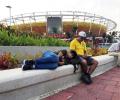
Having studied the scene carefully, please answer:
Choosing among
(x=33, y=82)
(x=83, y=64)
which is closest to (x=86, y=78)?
(x=83, y=64)

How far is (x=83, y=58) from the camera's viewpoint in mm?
7164

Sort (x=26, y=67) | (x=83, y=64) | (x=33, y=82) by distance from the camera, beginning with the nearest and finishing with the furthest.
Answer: (x=33, y=82) → (x=26, y=67) → (x=83, y=64)

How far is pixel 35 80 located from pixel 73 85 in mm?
1896

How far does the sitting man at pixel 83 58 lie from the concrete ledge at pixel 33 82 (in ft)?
1.35

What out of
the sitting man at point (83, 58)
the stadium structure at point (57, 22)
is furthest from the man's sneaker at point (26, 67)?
the stadium structure at point (57, 22)

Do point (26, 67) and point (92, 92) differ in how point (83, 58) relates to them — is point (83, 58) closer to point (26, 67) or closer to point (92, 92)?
point (92, 92)

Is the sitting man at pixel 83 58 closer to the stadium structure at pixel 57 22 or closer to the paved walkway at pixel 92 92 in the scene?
the paved walkway at pixel 92 92

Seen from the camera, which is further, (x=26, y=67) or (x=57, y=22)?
(x=57, y=22)

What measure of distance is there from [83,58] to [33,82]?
8.70 ft

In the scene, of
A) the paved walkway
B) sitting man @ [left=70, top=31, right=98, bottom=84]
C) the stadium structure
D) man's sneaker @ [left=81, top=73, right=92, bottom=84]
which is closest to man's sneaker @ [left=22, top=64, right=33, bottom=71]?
the paved walkway

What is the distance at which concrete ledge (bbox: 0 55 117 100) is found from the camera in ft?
13.6

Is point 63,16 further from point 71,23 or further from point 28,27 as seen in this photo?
point 28,27

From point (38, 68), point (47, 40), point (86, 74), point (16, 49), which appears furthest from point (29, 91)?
point (47, 40)

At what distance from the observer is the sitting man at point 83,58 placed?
689 centimetres
